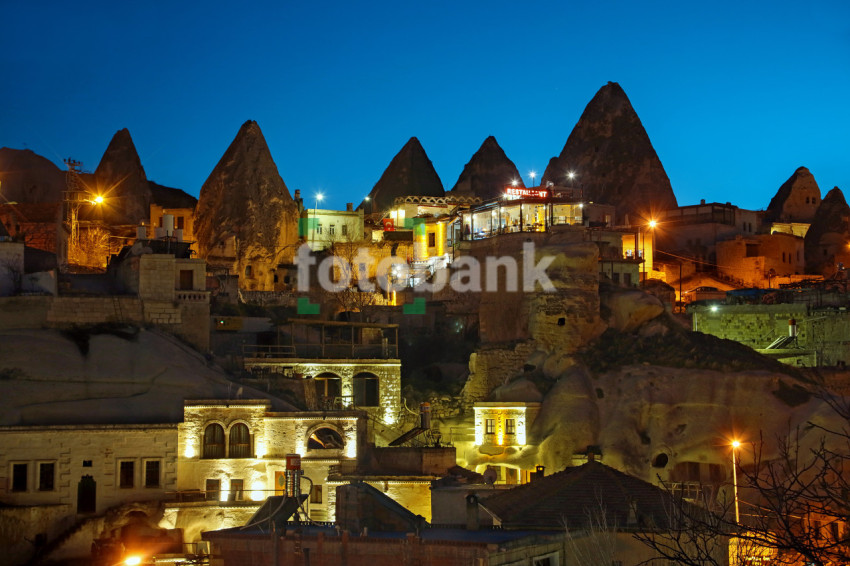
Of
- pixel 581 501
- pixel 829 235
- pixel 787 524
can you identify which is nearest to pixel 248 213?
pixel 829 235

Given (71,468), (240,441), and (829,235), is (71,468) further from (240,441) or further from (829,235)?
(829,235)

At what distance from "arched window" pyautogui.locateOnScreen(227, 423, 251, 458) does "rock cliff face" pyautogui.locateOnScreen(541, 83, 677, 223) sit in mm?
51240

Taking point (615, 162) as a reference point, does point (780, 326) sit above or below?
below

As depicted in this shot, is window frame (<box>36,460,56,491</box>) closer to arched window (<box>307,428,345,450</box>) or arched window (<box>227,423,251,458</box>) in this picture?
arched window (<box>227,423,251,458</box>)

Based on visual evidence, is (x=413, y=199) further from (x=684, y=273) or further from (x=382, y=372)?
(x=382, y=372)

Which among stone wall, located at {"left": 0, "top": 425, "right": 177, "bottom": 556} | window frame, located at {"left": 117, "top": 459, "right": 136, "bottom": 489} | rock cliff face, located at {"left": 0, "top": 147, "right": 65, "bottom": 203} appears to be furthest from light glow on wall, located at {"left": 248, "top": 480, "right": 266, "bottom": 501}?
rock cliff face, located at {"left": 0, "top": 147, "right": 65, "bottom": 203}

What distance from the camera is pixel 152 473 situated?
153 ft

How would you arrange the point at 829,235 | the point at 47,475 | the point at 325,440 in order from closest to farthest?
the point at 47,475
the point at 325,440
the point at 829,235

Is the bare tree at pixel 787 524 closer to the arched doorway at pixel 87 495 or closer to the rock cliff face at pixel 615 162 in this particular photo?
the arched doorway at pixel 87 495

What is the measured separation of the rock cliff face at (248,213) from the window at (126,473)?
31298 mm

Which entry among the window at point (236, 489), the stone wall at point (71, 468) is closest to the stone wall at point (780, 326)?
the window at point (236, 489)

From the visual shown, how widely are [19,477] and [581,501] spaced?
79.1 feet

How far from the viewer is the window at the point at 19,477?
148 feet

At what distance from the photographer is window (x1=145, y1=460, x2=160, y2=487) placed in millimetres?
46500
